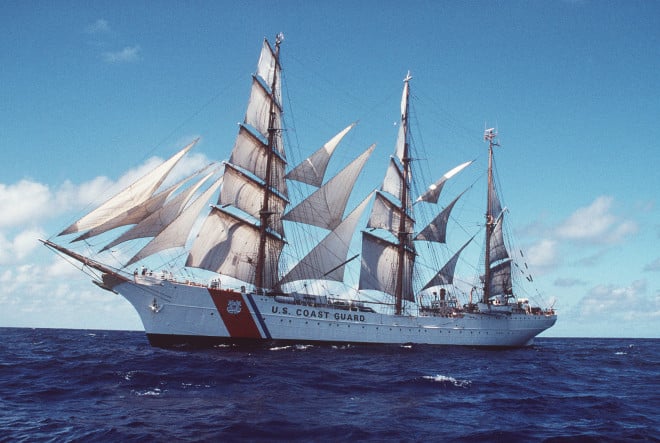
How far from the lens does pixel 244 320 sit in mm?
30734

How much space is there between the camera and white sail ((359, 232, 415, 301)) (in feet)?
137

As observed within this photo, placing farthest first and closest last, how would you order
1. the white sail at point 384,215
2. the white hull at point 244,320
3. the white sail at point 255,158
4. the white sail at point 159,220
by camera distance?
the white sail at point 384,215 < the white sail at point 255,158 < the white hull at point 244,320 < the white sail at point 159,220

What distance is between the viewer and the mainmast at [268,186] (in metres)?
35.9

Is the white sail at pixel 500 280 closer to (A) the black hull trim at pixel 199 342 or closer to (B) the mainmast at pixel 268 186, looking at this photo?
(B) the mainmast at pixel 268 186

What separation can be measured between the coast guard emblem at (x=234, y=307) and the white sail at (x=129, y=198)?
8.98 metres

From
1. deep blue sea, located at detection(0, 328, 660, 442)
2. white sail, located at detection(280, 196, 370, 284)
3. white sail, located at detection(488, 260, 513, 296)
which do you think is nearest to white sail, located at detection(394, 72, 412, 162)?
white sail, located at detection(280, 196, 370, 284)

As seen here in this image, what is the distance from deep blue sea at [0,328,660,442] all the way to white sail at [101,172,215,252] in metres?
9.00

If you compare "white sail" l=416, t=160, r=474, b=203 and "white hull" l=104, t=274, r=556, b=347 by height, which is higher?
"white sail" l=416, t=160, r=474, b=203

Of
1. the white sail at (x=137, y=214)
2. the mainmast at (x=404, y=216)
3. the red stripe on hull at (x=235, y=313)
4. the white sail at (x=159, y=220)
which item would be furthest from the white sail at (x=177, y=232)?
the mainmast at (x=404, y=216)

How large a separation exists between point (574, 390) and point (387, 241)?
26145 millimetres

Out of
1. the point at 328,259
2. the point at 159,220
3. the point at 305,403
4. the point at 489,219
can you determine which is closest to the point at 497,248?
the point at 489,219

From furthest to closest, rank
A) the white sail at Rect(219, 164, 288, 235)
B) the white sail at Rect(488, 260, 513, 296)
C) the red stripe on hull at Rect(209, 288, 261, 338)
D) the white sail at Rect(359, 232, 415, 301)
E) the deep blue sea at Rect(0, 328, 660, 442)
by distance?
the white sail at Rect(488, 260, 513, 296), the white sail at Rect(359, 232, 415, 301), the white sail at Rect(219, 164, 288, 235), the red stripe on hull at Rect(209, 288, 261, 338), the deep blue sea at Rect(0, 328, 660, 442)

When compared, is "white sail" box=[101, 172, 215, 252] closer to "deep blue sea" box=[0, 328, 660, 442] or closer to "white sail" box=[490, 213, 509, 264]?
"deep blue sea" box=[0, 328, 660, 442]

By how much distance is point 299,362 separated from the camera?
76.1 ft
